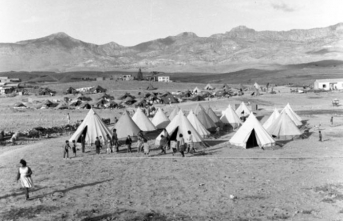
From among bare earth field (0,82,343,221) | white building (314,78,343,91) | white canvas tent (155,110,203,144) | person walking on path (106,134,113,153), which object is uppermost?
white building (314,78,343,91)

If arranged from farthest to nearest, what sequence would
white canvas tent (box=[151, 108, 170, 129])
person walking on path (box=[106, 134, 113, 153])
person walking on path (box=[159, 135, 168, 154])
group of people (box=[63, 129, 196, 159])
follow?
white canvas tent (box=[151, 108, 170, 129]) → person walking on path (box=[106, 134, 113, 153]) → person walking on path (box=[159, 135, 168, 154]) → group of people (box=[63, 129, 196, 159])

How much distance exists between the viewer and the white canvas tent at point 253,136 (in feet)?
69.7

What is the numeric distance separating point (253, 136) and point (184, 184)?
911cm

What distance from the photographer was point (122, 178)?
14766 millimetres

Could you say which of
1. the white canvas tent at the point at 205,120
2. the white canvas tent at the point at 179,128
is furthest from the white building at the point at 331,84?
the white canvas tent at the point at 179,128

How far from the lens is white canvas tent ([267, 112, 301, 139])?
24.2 m

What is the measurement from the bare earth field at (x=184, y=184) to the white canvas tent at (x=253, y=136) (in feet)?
1.75

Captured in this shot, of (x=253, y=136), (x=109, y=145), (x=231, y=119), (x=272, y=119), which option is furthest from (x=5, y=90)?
(x=253, y=136)

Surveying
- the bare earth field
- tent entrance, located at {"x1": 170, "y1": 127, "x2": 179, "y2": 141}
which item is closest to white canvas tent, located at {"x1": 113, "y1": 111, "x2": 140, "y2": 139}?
tent entrance, located at {"x1": 170, "y1": 127, "x2": 179, "y2": 141}

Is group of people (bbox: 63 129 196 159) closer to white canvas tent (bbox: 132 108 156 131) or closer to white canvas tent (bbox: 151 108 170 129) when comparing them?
white canvas tent (bbox: 132 108 156 131)

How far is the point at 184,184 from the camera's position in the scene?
1382cm

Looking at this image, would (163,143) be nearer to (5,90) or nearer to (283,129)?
(283,129)

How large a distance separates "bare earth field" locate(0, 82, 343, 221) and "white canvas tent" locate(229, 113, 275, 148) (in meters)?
0.53

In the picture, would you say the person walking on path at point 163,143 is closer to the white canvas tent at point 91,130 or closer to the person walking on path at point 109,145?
the person walking on path at point 109,145
